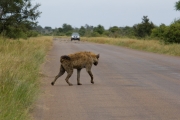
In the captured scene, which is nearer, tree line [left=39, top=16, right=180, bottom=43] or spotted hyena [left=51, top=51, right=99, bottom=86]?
spotted hyena [left=51, top=51, right=99, bottom=86]

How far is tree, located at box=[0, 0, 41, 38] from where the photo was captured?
99.5ft

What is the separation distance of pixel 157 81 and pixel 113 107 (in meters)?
5.14

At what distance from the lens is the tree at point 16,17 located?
30.3m

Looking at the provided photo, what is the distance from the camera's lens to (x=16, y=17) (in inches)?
1227

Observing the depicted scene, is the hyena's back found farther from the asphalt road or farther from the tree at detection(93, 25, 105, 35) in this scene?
the tree at detection(93, 25, 105, 35)

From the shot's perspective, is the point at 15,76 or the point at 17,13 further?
the point at 17,13

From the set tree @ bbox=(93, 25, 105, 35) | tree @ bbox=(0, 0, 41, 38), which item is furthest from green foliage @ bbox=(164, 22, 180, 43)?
tree @ bbox=(93, 25, 105, 35)

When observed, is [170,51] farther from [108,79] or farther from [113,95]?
[113,95]

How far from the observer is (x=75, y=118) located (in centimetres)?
854

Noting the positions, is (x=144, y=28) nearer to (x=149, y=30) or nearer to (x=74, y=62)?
(x=149, y=30)

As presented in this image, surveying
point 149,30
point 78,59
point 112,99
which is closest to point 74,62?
point 78,59

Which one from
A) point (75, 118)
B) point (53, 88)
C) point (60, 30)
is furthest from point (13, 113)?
point (60, 30)

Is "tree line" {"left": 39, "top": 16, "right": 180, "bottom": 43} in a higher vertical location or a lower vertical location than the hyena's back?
lower

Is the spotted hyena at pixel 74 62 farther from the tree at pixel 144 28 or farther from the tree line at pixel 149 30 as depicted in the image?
the tree at pixel 144 28
